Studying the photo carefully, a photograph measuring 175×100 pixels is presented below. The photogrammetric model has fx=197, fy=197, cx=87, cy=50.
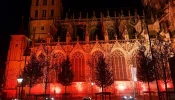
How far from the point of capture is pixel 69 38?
43062mm

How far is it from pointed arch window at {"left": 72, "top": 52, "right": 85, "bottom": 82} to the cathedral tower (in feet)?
42.6

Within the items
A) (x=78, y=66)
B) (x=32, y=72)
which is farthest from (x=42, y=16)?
(x=32, y=72)

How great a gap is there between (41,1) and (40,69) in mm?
24898

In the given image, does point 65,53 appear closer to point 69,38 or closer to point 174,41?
point 69,38

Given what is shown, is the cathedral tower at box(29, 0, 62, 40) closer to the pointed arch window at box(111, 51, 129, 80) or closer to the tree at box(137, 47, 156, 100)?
the pointed arch window at box(111, 51, 129, 80)

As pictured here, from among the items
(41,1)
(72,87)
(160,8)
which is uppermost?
(41,1)

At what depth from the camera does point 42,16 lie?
52750 millimetres

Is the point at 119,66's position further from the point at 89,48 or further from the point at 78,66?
the point at 78,66

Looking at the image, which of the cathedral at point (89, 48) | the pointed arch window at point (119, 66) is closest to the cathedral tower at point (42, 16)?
the cathedral at point (89, 48)

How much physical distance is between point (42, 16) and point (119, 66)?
1007 inches

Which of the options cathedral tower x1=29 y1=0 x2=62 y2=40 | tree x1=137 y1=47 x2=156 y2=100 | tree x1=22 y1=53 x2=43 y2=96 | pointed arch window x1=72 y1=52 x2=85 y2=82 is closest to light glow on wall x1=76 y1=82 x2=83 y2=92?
pointed arch window x1=72 y1=52 x2=85 y2=82

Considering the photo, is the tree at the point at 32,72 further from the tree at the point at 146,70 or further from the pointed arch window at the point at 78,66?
the tree at the point at 146,70

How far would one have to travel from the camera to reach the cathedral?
128ft

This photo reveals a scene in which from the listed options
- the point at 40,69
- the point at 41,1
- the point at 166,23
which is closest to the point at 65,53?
the point at 40,69
